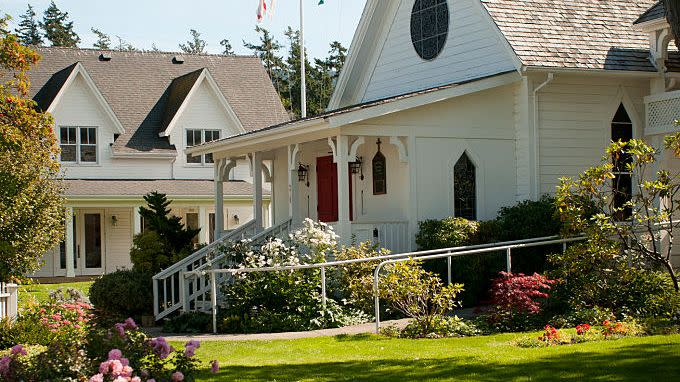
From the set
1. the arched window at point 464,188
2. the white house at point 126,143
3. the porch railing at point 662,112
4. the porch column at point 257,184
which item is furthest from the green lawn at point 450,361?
the white house at point 126,143

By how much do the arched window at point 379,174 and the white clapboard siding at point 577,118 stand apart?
11.2ft

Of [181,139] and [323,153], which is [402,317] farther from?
[181,139]

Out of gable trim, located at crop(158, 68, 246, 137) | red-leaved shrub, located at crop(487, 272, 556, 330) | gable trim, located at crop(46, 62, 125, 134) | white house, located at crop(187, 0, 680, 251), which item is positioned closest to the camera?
red-leaved shrub, located at crop(487, 272, 556, 330)

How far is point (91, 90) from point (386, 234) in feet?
68.3

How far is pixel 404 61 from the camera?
81.8ft

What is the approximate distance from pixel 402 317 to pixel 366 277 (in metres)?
1.05

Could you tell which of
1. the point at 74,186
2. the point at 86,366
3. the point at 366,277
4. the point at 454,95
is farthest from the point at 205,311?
the point at 74,186

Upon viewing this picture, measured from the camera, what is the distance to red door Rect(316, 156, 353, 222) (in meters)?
24.4

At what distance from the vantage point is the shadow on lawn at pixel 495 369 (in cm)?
1084

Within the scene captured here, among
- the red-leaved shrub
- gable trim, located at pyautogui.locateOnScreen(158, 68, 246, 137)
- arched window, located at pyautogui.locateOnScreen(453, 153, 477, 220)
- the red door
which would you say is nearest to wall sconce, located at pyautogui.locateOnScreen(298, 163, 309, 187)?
the red door

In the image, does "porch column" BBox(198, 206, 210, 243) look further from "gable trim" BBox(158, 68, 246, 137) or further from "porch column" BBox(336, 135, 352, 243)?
"porch column" BBox(336, 135, 352, 243)

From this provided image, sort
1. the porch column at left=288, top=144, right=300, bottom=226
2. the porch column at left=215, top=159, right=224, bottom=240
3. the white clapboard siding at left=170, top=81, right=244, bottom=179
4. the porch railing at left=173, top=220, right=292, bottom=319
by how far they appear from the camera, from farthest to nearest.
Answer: the white clapboard siding at left=170, top=81, right=244, bottom=179 < the porch column at left=215, top=159, right=224, bottom=240 < the porch column at left=288, top=144, right=300, bottom=226 < the porch railing at left=173, top=220, right=292, bottom=319

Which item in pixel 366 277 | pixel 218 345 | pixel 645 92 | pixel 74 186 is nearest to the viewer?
pixel 218 345

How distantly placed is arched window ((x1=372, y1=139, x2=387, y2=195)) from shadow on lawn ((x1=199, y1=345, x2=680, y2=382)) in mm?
9864
